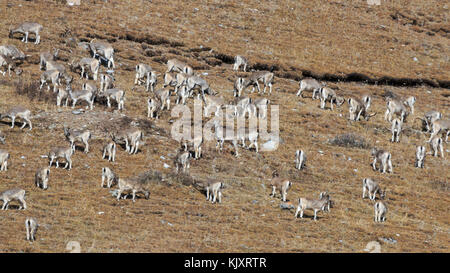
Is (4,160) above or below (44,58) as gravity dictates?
below

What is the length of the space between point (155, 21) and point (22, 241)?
3967cm

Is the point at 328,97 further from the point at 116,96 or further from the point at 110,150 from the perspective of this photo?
the point at 110,150

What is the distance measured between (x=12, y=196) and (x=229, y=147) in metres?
12.4

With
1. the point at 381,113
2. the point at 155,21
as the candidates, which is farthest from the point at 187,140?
the point at 155,21

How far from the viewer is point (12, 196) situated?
21.9 meters

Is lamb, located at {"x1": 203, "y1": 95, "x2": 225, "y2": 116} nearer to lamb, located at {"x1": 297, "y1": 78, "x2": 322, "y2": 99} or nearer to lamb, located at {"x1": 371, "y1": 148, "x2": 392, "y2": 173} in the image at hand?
lamb, located at {"x1": 297, "y1": 78, "x2": 322, "y2": 99}

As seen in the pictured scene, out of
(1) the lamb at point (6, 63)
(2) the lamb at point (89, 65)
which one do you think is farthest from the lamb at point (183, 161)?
(1) the lamb at point (6, 63)

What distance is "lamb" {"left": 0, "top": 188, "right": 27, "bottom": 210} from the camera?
2186 cm

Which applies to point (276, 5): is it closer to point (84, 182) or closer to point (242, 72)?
point (242, 72)

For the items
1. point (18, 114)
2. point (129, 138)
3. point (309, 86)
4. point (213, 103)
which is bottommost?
point (309, 86)

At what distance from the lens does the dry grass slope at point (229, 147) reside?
22.1m

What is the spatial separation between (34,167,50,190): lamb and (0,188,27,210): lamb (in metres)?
2.03

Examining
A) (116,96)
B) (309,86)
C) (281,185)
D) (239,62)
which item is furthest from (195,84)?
(281,185)

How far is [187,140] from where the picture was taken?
30.5 m
